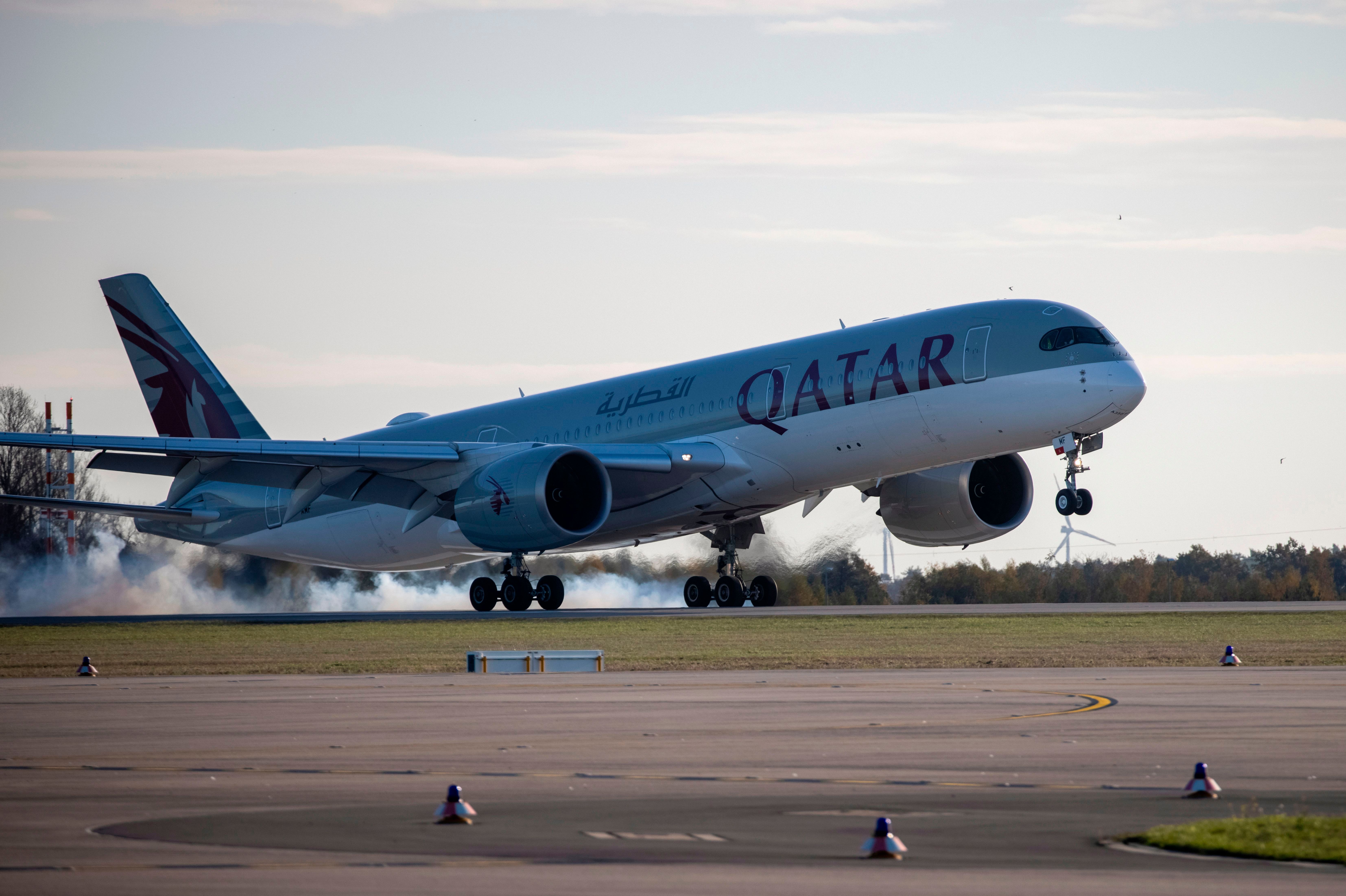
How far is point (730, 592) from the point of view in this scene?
42625mm

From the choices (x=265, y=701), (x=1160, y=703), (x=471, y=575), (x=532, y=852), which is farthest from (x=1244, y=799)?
(x=471, y=575)

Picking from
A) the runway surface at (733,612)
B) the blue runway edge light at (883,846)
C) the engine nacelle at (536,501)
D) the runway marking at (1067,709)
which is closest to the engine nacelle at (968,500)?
the runway surface at (733,612)

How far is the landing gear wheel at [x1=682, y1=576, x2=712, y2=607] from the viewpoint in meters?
43.3

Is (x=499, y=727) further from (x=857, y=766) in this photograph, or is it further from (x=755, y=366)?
(x=755, y=366)

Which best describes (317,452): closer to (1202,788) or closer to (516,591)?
(516,591)

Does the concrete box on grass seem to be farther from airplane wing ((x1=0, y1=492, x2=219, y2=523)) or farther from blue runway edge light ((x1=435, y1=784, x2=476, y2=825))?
airplane wing ((x1=0, y1=492, x2=219, y2=523))

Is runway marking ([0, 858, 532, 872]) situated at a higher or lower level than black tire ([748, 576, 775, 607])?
lower

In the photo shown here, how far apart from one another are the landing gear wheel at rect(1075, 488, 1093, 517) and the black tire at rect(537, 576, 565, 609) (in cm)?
1284

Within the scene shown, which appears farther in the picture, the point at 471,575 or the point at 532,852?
the point at 471,575

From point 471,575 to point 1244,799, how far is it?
134 feet

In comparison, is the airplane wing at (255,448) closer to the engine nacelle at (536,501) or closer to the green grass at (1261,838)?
the engine nacelle at (536,501)

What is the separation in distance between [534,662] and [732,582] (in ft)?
66.6

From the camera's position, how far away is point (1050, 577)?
167 ft

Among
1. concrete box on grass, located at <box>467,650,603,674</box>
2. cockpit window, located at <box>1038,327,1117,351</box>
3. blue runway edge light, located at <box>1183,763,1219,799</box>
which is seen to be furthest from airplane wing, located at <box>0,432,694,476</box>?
blue runway edge light, located at <box>1183,763,1219,799</box>
